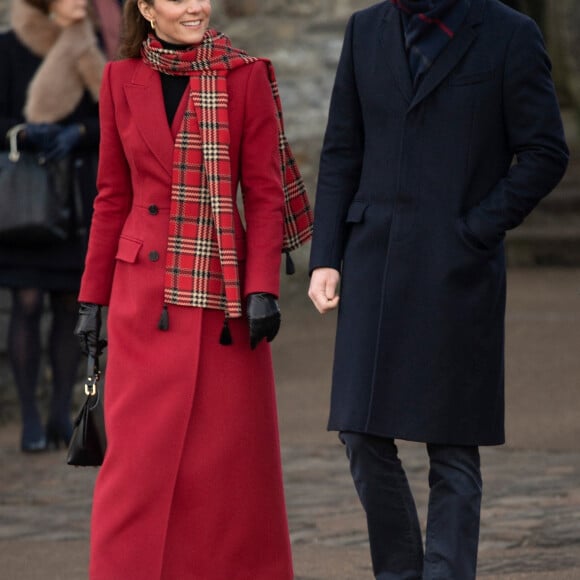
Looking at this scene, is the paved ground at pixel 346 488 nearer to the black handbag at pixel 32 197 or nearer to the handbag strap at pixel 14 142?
the black handbag at pixel 32 197

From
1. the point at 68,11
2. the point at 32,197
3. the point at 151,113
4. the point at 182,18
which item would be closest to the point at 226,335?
the point at 151,113

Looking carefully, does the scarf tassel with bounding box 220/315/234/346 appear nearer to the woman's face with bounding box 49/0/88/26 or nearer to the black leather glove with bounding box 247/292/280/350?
the black leather glove with bounding box 247/292/280/350

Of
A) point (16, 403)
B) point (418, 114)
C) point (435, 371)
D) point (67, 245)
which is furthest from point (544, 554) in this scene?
point (16, 403)

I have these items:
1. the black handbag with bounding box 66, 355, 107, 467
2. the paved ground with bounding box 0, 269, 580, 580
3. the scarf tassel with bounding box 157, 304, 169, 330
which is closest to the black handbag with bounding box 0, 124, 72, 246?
the paved ground with bounding box 0, 269, 580, 580

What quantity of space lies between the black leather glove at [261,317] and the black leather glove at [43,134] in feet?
9.33

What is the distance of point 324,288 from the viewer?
14.1 feet

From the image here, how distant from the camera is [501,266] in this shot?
427 centimetres

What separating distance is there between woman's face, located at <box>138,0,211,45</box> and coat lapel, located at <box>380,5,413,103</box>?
466mm

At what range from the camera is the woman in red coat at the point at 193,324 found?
14.5 feet

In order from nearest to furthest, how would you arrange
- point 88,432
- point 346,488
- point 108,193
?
point 108,193 → point 88,432 → point 346,488

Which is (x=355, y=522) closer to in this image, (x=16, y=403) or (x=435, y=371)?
(x=435, y=371)

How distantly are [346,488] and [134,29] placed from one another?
2368 millimetres

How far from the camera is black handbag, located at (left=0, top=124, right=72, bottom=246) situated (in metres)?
7.02

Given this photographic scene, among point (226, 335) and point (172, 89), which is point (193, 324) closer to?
point (226, 335)
